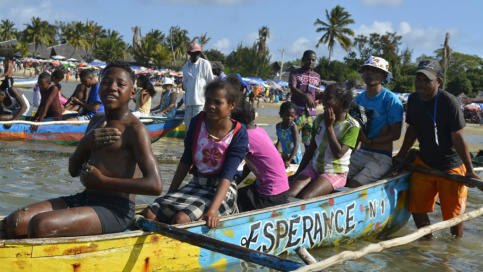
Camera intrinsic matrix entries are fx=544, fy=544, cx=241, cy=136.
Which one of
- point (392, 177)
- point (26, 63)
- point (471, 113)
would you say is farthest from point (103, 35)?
point (392, 177)

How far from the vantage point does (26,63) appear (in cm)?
6000

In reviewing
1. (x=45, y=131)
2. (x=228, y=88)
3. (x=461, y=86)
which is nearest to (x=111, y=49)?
(x=461, y=86)

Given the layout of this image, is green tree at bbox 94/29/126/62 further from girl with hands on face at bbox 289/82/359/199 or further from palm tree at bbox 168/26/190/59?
girl with hands on face at bbox 289/82/359/199

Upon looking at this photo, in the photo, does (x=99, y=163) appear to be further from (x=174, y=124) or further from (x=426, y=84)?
(x=174, y=124)

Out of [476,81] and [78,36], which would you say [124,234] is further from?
[78,36]

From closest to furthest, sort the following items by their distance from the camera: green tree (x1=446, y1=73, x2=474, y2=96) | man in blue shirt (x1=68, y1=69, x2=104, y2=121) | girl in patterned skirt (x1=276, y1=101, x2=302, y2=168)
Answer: girl in patterned skirt (x1=276, y1=101, x2=302, y2=168), man in blue shirt (x1=68, y1=69, x2=104, y2=121), green tree (x1=446, y1=73, x2=474, y2=96)

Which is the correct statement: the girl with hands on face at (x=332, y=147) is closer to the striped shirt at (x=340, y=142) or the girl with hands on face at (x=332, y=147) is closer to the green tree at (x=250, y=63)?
the striped shirt at (x=340, y=142)

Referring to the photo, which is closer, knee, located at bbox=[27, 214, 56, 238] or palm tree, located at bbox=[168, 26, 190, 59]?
knee, located at bbox=[27, 214, 56, 238]

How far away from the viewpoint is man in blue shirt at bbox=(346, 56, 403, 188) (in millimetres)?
6059

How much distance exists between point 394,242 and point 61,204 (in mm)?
2381

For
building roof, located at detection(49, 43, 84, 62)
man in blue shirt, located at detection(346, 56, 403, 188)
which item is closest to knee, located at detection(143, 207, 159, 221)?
man in blue shirt, located at detection(346, 56, 403, 188)

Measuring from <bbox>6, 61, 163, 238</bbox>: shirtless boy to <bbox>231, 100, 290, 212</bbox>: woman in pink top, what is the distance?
4.19 ft

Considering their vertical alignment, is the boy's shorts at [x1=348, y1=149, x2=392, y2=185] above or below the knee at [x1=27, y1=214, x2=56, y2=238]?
above

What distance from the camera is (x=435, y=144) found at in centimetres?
588
